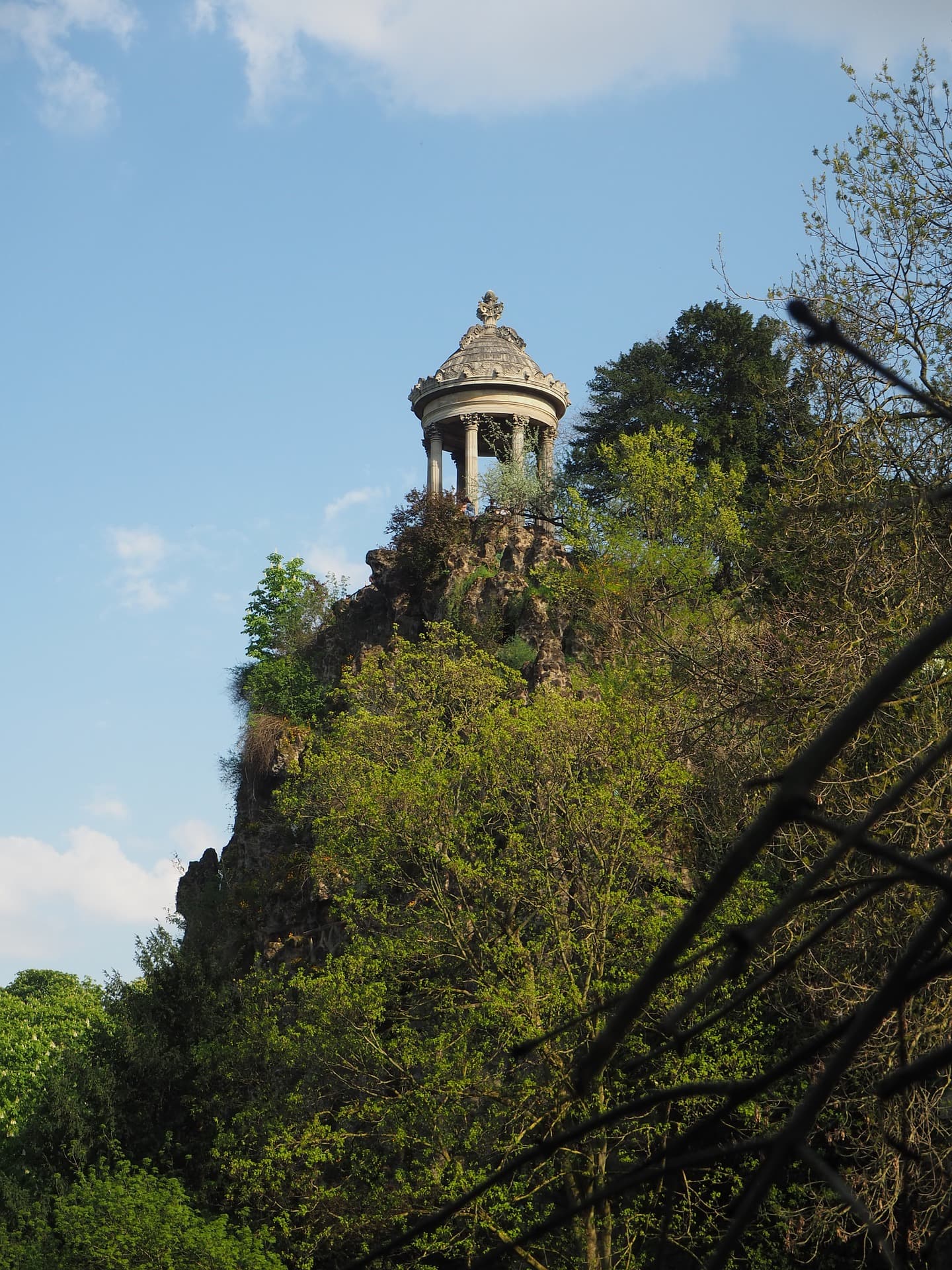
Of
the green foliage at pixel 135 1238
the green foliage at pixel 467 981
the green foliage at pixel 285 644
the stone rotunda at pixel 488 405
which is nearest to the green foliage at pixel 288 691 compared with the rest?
the green foliage at pixel 285 644

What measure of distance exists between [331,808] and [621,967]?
5.47 m

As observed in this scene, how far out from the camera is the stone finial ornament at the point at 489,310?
42.7 m

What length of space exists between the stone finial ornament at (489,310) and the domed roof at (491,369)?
0.02 metres

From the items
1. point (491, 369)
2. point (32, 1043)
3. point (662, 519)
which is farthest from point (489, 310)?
point (32, 1043)

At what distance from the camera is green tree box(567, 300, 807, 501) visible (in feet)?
125

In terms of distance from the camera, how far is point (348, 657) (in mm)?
34750

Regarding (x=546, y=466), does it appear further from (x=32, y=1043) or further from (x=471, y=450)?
(x=32, y=1043)

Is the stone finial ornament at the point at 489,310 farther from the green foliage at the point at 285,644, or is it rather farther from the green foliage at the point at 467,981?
the green foliage at the point at 467,981

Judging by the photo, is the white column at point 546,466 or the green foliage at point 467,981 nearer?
the green foliage at point 467,981

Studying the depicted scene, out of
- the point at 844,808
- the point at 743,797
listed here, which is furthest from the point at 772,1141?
the point at 743,797

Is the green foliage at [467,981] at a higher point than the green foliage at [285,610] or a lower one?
lower

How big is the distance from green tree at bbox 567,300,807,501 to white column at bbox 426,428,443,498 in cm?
375

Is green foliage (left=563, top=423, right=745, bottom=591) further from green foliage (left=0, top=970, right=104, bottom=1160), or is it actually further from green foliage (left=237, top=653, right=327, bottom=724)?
green foliage (left=0, top=970, right=104, bottom=1160)

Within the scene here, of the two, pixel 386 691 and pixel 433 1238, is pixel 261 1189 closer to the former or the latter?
pixel 433 1238
